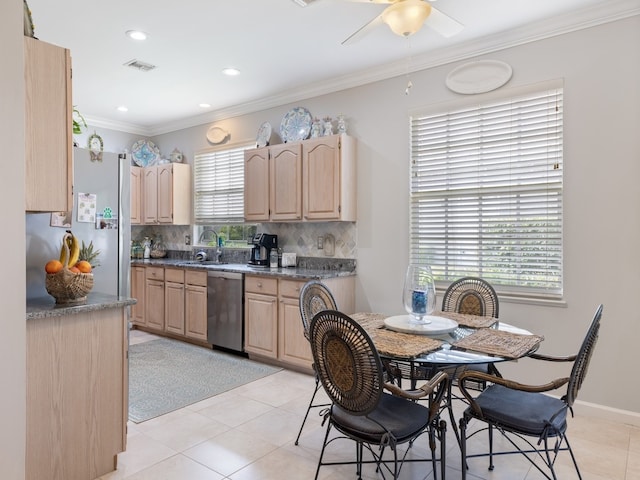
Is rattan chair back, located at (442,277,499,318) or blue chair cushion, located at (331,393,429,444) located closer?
blue chair cushion, located at (331,393,429,444)

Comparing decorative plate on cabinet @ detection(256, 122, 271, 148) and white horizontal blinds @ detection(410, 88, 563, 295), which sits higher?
decorative plate on cabinet @ detection(256, 122, 271, 148)

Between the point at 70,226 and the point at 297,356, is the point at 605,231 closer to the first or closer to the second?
the point at 297,356

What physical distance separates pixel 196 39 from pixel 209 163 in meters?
2.45

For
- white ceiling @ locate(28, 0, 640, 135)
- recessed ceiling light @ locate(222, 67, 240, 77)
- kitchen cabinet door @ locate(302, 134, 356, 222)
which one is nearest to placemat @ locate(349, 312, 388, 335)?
kitchen cabinet door @ locate(302, 134, 356, 222)

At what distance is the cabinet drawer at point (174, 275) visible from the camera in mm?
5051

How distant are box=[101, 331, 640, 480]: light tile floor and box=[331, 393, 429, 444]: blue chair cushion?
510mm

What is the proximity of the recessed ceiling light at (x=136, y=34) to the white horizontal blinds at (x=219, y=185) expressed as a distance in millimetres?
1989

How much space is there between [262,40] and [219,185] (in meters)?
2.52

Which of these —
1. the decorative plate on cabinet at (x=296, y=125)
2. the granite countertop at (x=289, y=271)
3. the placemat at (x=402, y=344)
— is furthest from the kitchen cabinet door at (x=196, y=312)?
the placemat at (x=402, y=344)

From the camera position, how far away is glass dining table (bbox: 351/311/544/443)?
6.22 feet

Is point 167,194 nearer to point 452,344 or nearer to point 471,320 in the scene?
point 471,320

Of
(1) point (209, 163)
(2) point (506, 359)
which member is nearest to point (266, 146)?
(1) point (209, 163)

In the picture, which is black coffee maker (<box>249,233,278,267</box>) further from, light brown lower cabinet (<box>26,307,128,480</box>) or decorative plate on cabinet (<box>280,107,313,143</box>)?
light brown lower cabinet (<box>26,307,128,480</box>)

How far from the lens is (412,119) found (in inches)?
154
